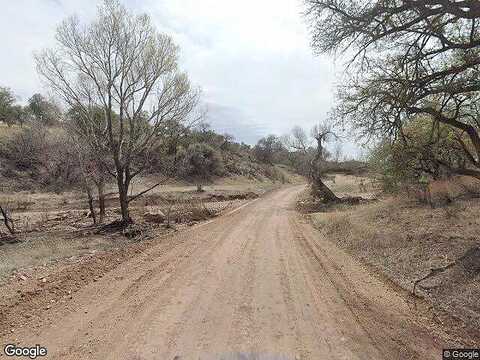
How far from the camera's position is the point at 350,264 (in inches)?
379

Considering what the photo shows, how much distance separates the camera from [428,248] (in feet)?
31.2

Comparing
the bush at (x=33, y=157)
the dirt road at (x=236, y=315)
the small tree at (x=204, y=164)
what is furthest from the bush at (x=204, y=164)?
the dirt road at (x=236, y=315)

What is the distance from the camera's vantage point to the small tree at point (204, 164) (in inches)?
2276

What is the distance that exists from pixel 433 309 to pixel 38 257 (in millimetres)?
9701

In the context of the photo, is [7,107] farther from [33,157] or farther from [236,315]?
[236,315]

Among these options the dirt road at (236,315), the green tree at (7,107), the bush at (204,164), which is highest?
the green tree at (7,107)

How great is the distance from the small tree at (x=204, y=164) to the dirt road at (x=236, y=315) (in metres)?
47.4

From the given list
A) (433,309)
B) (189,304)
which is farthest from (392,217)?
(189,304)

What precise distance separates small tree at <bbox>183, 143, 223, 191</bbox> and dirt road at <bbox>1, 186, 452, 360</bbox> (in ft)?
155

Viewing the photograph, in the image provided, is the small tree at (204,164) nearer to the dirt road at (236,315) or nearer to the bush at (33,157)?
the bush at (33,157)

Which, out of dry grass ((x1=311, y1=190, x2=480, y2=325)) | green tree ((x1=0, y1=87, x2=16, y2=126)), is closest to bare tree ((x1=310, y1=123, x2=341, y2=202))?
dry grass ((x1=311, y1=190, x2=480, y2=325))

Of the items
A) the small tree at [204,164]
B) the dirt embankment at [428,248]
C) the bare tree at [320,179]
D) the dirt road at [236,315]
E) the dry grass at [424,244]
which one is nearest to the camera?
the dirt road at [236,315]

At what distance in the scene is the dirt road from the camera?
4785 millimetres

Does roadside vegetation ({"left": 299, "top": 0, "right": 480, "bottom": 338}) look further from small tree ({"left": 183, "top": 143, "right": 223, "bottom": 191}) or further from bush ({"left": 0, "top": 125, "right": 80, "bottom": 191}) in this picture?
small tree ({"left": 183, "top": 143, "right": 223, "bottom": 191})
